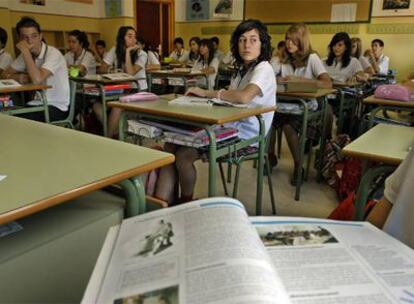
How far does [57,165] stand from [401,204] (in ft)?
2.59

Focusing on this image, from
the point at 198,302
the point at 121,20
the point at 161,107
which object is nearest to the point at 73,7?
the point at 121,20

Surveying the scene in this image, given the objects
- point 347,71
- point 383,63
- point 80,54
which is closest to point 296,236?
point 347,71

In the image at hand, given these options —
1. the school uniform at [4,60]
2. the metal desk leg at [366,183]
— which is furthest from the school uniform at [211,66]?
the metal desk leg at [366,183]

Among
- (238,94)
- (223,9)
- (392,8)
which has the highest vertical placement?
(223,9)

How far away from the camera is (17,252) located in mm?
701

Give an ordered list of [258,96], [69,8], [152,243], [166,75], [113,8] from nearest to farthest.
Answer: [152,243]
[258,96]
[166,75]
[69,8]
[113,8]

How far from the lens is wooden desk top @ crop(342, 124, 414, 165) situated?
1.20m

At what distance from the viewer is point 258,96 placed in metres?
2.14

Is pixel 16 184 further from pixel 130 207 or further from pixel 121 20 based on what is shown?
pixel 121 20

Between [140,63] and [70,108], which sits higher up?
[140,63]

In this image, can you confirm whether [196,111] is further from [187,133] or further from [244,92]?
[244,92]

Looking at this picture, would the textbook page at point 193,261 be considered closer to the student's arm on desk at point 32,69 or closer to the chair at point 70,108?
the chair at point 70,108

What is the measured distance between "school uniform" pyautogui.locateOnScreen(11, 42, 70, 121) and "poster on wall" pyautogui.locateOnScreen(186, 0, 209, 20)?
241 inches

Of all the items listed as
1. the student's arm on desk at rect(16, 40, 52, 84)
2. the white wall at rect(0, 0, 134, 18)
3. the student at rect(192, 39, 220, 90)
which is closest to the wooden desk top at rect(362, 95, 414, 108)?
the student's arm on desk at rect(16, 40, 52, 84)
